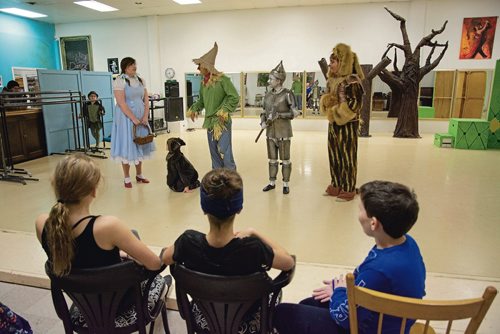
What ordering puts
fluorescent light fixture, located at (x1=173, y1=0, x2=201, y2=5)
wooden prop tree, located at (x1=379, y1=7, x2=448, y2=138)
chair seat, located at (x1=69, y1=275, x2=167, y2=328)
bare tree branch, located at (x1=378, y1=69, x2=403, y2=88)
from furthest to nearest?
fluorescent light fixture, located at (x1=173, y1=0, x2=201, y2=5) → bare tree branch, located at (x1=378, y1=69, x2=403, y2=88) → wooden prop tree, located at (x1=379, y1=7, x2=448, y2=138) → chair seat, located at (x1=69, y1=275, x2=167, y2=328)

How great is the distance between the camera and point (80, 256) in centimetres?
138

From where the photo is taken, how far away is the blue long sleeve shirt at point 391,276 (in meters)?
1.20

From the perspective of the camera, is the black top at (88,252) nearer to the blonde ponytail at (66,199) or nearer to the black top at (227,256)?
the blonde ponytail at (66,199)

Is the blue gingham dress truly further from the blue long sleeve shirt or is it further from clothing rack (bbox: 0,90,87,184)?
the blue long sleeve shirt

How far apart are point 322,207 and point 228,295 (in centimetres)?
276

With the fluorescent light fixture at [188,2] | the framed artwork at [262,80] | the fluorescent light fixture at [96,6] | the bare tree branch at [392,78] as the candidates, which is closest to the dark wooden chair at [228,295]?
the bare tree branch at [392,78]

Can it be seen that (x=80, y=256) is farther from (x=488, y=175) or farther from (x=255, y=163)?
(x=488, y=175)

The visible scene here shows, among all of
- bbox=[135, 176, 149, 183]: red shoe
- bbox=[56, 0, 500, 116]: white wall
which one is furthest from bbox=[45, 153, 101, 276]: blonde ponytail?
bbox=[56, 0, 500, 116]: white wall

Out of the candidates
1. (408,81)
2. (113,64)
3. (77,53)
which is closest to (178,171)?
(408,81)

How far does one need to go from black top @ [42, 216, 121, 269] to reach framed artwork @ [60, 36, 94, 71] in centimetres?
1171

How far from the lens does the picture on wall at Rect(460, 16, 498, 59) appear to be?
29.5ft

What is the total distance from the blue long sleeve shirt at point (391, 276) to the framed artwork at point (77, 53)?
40.3 feet

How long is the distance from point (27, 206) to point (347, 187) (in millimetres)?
3502

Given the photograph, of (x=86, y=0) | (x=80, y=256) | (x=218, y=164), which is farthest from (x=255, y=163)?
(x=86, y=0)
